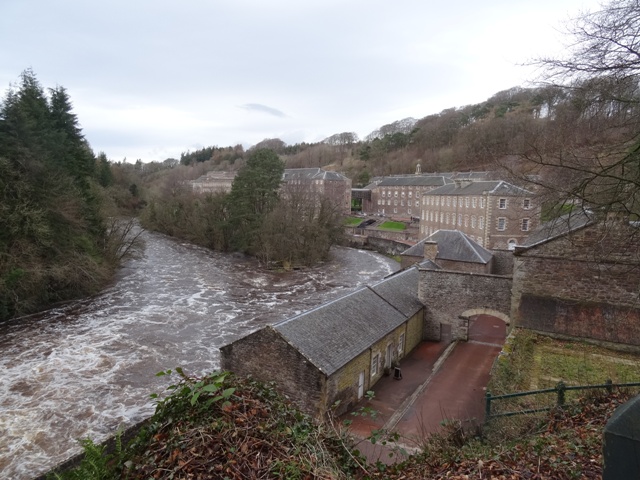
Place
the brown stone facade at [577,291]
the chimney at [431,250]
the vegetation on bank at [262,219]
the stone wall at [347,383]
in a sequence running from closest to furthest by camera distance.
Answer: the stone wall at [347,383] < the brown stone facade at [577,291] < the chimney at [431,250] < the vegetation on bank at [262,219]

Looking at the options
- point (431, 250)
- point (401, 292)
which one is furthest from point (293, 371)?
point (431, 250)

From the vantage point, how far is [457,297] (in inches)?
695

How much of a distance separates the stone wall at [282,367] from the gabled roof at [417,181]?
5116 centimetres

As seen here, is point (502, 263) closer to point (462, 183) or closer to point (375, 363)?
point (375, 363)

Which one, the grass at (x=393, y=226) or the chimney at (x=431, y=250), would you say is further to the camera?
the grass at (x=393, y=226)

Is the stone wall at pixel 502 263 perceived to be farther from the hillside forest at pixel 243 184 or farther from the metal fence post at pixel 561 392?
the metal fence post at pixel 561 392

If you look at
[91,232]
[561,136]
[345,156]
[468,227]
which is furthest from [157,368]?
[345,156]

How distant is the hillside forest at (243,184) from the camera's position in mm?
6168

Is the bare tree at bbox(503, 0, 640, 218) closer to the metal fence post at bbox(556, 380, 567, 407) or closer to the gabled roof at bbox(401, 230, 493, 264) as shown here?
the metal fence post at bbox(556, 380, 567, 407)

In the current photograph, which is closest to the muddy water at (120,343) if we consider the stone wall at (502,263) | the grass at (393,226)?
the stone wall at (502,263)

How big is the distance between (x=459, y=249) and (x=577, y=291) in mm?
11304

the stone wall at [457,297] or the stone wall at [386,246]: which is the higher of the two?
the stone wall at [457,297]

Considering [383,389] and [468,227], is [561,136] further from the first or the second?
[468,227]

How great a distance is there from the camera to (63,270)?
2431cm
